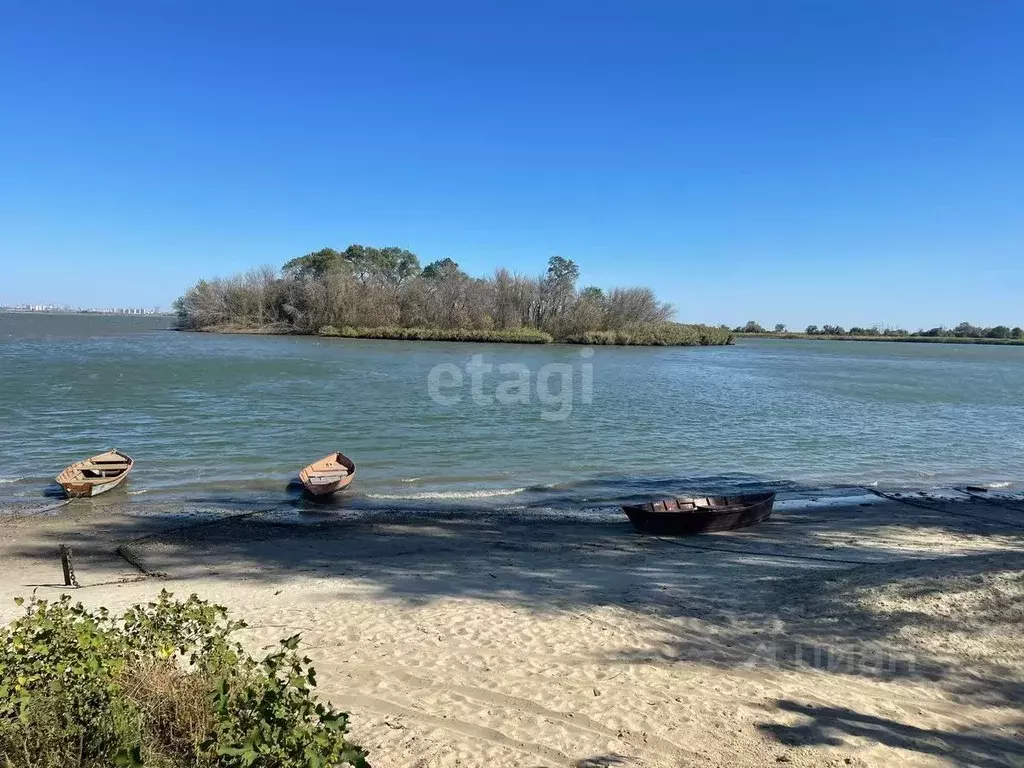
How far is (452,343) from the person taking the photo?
88.1 m

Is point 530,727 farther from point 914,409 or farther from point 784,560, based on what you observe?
point 914,409

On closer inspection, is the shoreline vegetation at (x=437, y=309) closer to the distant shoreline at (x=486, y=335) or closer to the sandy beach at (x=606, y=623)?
the distant shoreline at (x=486, y=335)

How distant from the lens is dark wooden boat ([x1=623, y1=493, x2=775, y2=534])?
42.2 ft

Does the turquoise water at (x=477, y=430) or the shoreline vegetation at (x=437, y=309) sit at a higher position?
the shoreline vegetation at (x=437, y=309)

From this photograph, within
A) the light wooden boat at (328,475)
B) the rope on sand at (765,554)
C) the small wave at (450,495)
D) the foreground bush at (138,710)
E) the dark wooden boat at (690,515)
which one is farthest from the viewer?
the small wave at (450,495)

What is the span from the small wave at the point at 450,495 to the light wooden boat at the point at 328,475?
0.85 m

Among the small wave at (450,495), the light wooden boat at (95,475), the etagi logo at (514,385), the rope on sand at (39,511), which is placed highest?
the etagi logo at (514,385)

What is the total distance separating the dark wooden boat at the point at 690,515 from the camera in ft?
42.2

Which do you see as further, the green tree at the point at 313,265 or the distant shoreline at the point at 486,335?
the green tree at the point at 313,265

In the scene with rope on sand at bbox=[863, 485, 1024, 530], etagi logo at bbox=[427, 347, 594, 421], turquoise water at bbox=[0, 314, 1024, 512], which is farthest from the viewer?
etagi logo at bbox=[427, 347, 594, 421]

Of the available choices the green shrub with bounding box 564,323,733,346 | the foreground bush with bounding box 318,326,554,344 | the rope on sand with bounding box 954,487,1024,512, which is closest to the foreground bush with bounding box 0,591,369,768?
the rope on sand with bounding box 954,487,1024,512

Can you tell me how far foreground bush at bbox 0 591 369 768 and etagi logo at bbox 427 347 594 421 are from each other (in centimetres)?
2475

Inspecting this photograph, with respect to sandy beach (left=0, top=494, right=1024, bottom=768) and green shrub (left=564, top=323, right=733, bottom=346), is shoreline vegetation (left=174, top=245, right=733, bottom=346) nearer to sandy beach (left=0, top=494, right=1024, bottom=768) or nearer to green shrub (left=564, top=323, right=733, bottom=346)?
green shrub (left=564, top=323, right=733, bottom=346)

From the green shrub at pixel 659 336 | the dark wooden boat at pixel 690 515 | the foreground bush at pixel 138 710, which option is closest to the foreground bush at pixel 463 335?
the green shrub at pixel 659 336
